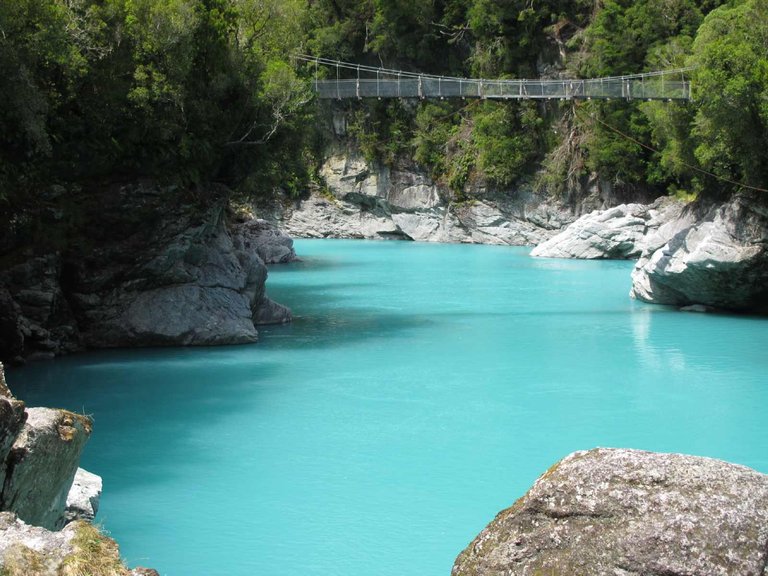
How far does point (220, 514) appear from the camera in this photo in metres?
7.17

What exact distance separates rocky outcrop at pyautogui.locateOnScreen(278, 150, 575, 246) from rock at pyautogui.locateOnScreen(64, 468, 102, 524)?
99.2 feet

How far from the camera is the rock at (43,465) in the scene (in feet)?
14.0

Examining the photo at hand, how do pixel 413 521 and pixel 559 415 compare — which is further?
pixel 559 415

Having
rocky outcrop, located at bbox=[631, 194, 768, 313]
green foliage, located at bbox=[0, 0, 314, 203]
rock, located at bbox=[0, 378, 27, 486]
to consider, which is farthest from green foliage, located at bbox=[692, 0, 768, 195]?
rock, located at bbox=[0, 378, 27, 486]

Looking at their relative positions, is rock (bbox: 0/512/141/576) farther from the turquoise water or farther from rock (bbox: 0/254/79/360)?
rock (bbox: 0/254/79/360)

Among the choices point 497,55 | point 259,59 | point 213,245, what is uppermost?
point 497,55

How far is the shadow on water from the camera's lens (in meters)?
8.51

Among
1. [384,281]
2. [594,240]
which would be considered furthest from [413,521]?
[594,240]

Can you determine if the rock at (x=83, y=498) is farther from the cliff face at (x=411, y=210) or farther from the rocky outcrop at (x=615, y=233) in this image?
the cliff face at (x=411, y=210)

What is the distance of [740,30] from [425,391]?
9.69 m

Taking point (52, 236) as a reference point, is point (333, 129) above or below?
above

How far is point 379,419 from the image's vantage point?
32.7 feet

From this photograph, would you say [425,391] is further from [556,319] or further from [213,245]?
[556,319]

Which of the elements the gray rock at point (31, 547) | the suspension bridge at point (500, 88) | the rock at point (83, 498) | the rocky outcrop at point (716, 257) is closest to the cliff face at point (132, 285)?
the rock at point (83, 498)
